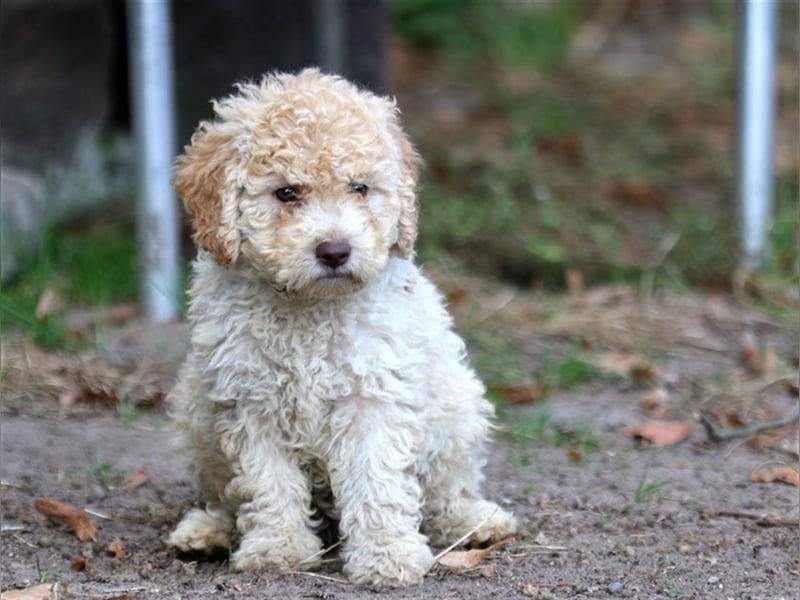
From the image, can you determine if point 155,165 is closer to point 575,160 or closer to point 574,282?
point 574,282

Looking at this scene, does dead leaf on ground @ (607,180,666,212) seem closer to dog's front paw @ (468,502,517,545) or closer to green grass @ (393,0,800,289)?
green grass @ (393,0,800,289)

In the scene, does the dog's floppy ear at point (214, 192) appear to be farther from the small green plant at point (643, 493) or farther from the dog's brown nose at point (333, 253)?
the small green plant at point (643, 493)

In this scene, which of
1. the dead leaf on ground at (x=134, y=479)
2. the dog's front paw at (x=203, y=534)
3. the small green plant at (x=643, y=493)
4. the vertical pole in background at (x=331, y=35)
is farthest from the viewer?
the vertical pole in background at (x=331, y=35)

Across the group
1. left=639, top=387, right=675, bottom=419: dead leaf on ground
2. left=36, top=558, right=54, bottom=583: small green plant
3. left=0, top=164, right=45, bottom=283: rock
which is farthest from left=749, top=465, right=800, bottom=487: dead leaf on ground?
left=0, top=164, right=45, bottom=283: rock

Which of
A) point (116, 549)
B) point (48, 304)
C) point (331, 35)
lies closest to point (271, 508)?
point (116, 549)

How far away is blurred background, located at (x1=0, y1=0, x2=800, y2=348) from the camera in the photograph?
27.8ft

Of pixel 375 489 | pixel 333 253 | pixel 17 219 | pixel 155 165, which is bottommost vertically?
pixel 375 489

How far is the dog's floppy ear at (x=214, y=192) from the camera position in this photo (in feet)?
14.8

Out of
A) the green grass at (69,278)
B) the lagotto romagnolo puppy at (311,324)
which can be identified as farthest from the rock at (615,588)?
the green grass at (69,278)

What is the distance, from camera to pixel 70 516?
5.23 meters

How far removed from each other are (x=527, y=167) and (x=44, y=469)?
501cm

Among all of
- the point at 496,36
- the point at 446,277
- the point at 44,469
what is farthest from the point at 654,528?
the point at 496,36

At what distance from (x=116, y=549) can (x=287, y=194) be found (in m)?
1.42

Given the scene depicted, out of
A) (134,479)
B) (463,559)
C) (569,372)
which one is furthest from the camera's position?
(569,372)
